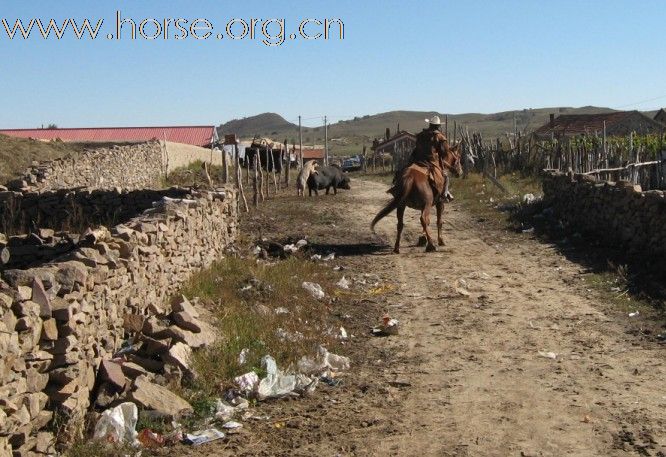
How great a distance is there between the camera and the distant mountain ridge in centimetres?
12912

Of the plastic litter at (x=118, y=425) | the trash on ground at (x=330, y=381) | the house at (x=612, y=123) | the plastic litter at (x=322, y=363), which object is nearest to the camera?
the plastic litter at (x=118, y=425)

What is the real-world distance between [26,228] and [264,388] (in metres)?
8.40

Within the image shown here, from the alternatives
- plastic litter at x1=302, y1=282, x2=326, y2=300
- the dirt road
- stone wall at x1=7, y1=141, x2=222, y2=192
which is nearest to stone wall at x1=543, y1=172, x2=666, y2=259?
the dirt road

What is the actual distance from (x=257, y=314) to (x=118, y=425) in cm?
368

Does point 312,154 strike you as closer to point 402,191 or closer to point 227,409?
point 402,191

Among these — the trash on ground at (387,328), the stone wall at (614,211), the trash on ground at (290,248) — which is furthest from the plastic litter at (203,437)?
the trash on ground at (290,248)

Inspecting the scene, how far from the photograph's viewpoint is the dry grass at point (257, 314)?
8.02 m

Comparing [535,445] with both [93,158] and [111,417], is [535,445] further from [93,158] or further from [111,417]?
[93,158]

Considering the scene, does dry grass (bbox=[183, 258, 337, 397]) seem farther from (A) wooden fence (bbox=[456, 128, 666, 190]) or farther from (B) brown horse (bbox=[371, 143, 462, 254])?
(A) wooden fence (bbox=[456, 128, 666, 190])

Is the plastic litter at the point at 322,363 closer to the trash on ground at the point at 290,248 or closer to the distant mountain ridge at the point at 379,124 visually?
the trash on ground at the point at 290,248

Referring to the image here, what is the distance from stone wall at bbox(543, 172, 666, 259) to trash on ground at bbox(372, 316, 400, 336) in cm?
456

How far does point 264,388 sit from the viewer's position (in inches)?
298

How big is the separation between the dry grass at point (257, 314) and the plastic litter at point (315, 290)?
0.10 m

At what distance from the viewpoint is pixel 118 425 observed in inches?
253
